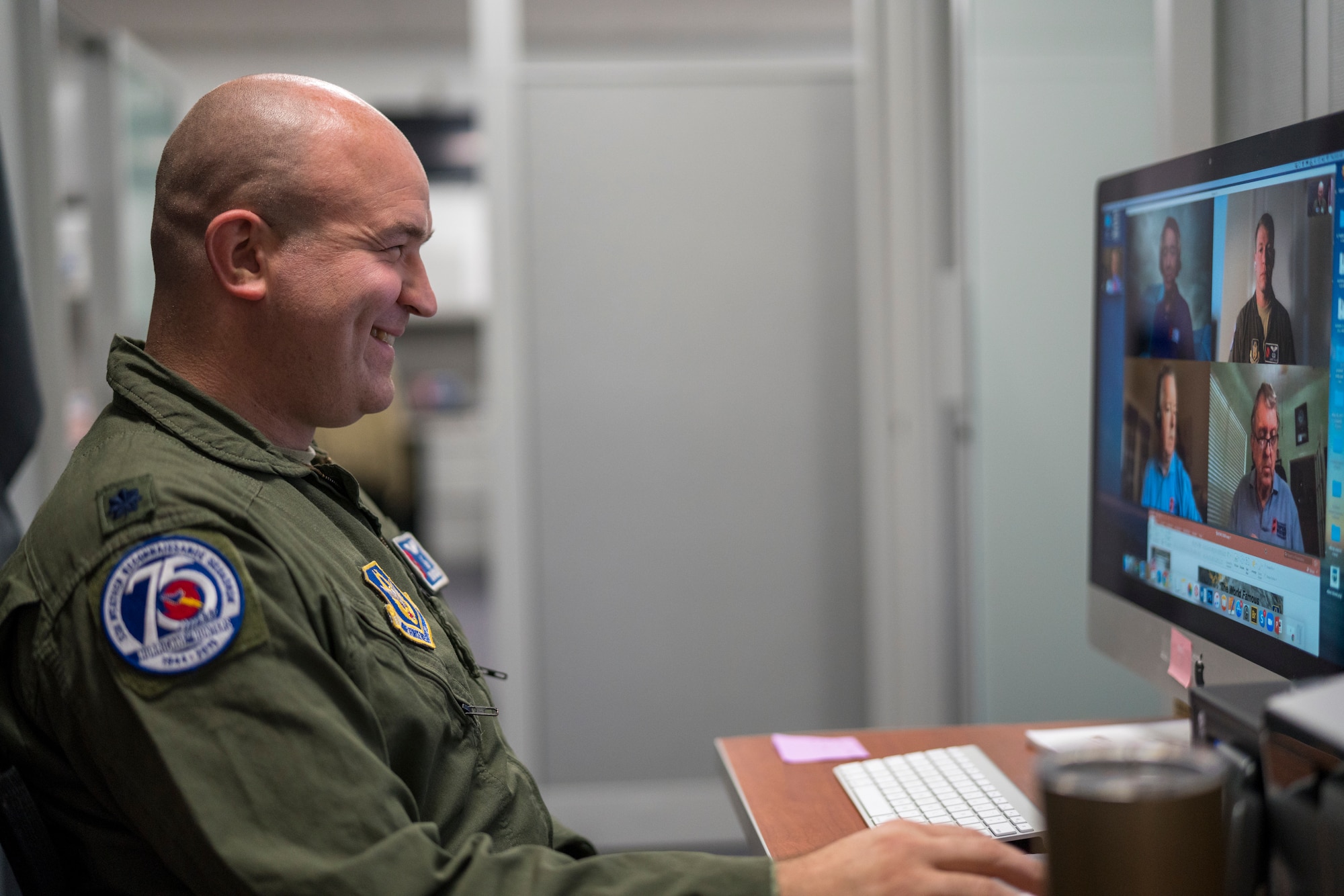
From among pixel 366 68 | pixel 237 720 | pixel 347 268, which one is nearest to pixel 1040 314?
pixel 347 268

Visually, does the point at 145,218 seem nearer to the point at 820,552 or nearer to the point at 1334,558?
the point at 820,552

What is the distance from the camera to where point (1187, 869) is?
49 cm

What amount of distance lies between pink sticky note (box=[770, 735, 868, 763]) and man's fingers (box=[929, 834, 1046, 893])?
1.53 ft

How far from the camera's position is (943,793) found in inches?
39.1

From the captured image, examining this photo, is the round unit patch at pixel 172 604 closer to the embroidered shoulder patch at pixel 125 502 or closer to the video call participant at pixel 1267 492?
the embroidered shoulder patch at pixel 125 502

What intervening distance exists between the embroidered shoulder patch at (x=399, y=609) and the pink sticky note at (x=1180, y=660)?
0.67 m

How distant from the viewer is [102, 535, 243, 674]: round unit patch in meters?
0.69

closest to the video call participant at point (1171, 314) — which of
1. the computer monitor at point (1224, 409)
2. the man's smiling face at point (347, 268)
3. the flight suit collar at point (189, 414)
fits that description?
the computer monitor at point (1224, 409)

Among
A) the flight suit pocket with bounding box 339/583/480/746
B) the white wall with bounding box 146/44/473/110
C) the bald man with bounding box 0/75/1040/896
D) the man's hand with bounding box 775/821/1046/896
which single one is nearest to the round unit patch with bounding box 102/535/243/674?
the bald man with bounding box 0/75/1040/896

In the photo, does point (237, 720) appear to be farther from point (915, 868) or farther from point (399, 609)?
point (915, 868)

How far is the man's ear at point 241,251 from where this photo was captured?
0.90m

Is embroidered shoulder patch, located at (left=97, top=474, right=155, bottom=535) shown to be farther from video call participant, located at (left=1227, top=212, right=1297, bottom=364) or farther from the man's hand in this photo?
video call participant, located at (left=1227, top=212, right=1297, bottom=364)

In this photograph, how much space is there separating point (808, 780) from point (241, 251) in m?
0.71

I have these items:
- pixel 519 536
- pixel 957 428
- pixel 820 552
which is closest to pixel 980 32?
pixel 957 428
